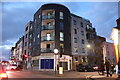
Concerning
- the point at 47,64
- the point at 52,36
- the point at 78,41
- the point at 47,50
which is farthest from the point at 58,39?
the point at 78,41

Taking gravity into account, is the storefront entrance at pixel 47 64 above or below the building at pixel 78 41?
below

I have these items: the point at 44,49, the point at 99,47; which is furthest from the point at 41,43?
the point at 99,47

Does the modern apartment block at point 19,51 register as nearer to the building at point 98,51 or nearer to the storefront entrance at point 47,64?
the storefront entrance at point 47,64

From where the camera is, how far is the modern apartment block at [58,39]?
3909 cm

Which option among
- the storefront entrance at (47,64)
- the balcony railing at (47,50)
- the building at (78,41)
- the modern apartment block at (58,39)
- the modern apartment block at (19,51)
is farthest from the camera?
the modern apartment block at (19,51)

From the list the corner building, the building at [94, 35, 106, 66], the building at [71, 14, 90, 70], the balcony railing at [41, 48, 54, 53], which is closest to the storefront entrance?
the corner building

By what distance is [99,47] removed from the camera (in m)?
56.0

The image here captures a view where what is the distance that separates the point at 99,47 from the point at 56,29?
2227 centimetres

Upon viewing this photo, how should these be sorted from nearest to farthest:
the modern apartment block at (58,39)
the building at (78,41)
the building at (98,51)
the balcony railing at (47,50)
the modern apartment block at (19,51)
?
the balcony railing at (47,50) < the modern apartment block at (58,39) < the building at (78,41) < the building at (98,51) < the modern apartment block at (19,51)

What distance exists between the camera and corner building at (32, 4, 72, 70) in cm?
3900

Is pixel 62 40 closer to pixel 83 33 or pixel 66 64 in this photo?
pixel 66 64

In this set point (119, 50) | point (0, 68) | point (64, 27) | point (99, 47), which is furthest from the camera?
point (99, 47)

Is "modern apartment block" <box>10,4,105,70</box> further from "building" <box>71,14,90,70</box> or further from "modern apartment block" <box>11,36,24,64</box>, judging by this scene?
"modern apartment block" <box>11,36,24,64</box>

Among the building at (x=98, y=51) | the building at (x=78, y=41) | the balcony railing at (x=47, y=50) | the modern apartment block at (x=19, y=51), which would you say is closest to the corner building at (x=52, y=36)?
the balcony railing at (x=47, y=50)
